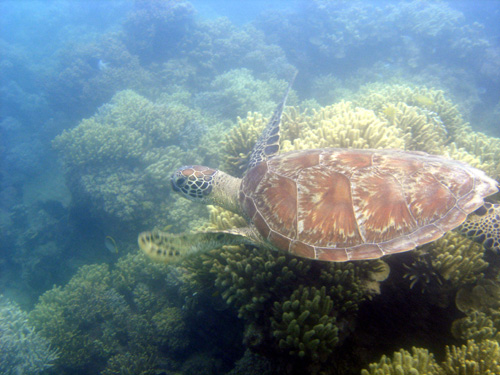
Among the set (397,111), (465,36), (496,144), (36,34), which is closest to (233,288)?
(397,111)

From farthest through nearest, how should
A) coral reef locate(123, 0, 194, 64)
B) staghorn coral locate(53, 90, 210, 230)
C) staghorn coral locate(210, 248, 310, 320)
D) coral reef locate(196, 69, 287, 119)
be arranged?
coral reef locate(123, 0, 194, 64), coral reef locate(196, 69, 287, 119), staghorn coral locate(53, 90, 210, 230), staghorn coral locate(210, 248, 310, 320)

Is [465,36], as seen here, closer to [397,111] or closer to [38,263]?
[397,111]

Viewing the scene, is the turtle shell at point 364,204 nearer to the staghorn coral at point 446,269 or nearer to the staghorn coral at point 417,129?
the staghorn coral at point 446,269

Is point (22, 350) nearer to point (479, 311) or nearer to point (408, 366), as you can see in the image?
point (408, 366)

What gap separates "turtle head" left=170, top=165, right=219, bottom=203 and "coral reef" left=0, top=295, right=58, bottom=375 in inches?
167

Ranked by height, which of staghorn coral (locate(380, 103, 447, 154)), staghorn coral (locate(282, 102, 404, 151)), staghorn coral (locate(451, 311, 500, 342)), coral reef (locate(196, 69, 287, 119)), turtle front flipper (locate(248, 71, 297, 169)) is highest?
coral reef (locate(196, 69, 287, 119))

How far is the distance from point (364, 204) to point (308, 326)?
3.87 ft

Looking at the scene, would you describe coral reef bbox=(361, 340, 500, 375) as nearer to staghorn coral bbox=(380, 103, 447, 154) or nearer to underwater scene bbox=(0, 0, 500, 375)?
underwater scene bbox=(0, 0, 500, 375)

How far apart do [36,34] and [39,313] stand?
94.2ft

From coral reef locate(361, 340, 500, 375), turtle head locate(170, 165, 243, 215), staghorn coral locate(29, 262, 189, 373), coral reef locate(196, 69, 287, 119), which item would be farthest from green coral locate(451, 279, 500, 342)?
coral reef locate(196, 69, 287, 119)

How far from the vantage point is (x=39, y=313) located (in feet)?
16.6

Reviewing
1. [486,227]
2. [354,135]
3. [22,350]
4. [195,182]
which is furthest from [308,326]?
[22,350]

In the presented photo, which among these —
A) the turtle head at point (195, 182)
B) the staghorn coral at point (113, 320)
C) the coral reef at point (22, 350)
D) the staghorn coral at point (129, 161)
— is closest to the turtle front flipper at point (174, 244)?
the turtle head at point (195, 182)

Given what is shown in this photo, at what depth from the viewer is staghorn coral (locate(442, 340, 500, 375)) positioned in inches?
60.4
